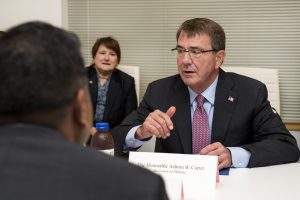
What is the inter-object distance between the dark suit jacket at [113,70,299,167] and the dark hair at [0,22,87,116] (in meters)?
1.30

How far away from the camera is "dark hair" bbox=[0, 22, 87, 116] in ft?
1.98

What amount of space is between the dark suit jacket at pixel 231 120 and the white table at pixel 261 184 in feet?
0.54

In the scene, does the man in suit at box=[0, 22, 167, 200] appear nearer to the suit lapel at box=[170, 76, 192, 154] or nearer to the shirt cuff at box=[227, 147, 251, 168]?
the shirt cuff at box=[227, 147, 251, 168]

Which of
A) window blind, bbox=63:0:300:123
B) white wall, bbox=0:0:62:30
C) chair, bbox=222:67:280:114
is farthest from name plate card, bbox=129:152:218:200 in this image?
white wall, bbox=0:0:62:30

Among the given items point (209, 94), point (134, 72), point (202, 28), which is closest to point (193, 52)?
point (202, 28)

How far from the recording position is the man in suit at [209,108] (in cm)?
192

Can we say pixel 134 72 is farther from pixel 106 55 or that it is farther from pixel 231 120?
pixel 231 120

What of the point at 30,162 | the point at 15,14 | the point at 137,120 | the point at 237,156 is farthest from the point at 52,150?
the point at 15,14

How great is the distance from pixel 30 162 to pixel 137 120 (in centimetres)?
152

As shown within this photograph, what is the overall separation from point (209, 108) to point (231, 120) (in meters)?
0.13

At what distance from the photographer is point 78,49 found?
2.25ft

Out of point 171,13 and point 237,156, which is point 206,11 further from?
point 237,156

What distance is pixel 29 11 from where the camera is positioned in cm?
402

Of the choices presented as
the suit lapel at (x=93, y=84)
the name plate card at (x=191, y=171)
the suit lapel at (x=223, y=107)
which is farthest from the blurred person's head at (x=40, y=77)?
the suit lapel at (x=93, y=84)
